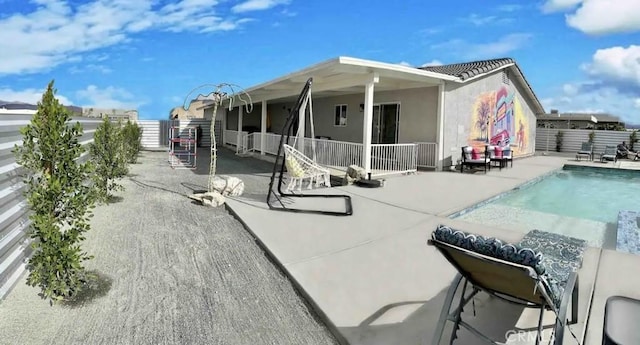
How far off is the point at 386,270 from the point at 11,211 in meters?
3.64

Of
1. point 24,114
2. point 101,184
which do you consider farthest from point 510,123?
point 24,114

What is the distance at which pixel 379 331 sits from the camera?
2.61 metres

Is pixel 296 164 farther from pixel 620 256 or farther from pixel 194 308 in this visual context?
pixel 620 256

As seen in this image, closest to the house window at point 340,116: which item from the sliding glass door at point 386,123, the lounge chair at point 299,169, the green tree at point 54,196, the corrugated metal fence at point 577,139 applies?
the sliding glass door at point 386,123

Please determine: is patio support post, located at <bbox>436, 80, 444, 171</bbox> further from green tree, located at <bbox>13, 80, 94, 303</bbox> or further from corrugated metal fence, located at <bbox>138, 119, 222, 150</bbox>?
corrugated metal fence, located at <bbox>138, 119, 222, 150</bbox>

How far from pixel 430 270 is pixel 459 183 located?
20.4 ft

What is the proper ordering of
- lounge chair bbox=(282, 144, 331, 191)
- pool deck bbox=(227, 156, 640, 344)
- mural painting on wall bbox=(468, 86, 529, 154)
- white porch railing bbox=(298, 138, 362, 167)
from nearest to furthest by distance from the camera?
1. pool deck bbox=(227, 156, 640, 344)
2. lounge chair bbox=(282, 144, 331, 191)
3. white porch railing bbox=(298, 138, 362, 167)
4. mural painting on wall bbox=(468, 86, 529, 154)

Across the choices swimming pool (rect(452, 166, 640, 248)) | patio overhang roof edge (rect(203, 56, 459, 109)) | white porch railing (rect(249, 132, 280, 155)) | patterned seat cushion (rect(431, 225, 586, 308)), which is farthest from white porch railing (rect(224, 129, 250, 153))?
patterned seat cushion (rect(431, 225, 586, 308))

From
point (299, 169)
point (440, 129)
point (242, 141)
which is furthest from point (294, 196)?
point (242, 141)

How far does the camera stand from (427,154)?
11.9 meters

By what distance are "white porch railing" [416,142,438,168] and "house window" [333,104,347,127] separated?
4.14 metres

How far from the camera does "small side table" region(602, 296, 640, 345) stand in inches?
60.4

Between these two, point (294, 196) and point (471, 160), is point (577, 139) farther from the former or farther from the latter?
point (294, 196)

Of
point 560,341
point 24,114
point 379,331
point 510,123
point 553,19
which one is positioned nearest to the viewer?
point 560,341
